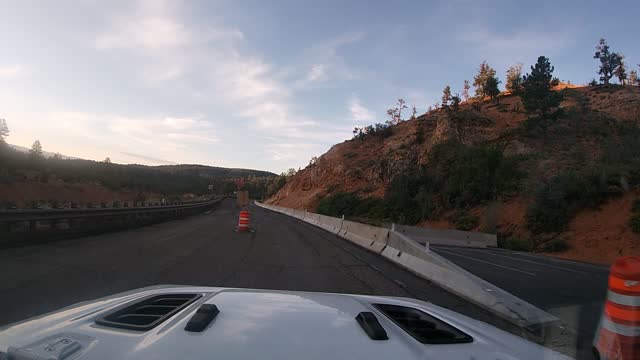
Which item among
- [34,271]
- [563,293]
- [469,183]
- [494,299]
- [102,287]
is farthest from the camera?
[469,183]

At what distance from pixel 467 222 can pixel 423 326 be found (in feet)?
126

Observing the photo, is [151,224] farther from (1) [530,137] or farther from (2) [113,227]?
(1) [530,137]

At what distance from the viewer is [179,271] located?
30.6ft

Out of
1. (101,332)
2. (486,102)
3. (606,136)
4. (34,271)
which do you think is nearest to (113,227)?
(34,271)

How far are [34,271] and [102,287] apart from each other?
7.72 feet

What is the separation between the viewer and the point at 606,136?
50.5 metres

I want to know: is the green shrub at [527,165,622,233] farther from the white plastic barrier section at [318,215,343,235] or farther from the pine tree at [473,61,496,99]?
the pine tree at [473,61,496,99]

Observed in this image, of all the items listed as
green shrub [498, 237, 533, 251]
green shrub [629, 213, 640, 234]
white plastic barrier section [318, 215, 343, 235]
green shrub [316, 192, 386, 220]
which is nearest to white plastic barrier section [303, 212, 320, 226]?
white plastic barrier section [318, 215, 343, 235]

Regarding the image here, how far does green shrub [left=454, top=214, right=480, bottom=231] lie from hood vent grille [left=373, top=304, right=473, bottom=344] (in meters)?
→ 37.3

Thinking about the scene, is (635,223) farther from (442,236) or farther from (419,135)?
(419,135)

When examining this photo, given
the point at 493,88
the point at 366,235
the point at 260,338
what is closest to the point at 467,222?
the point at 366,235

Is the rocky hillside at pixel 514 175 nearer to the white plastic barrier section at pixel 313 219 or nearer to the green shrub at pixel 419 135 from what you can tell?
the green shrub at pixel 419 135

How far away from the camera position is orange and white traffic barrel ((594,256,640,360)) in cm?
327

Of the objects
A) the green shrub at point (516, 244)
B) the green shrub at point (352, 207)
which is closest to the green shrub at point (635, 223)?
the green shrub at point (516, 244)
